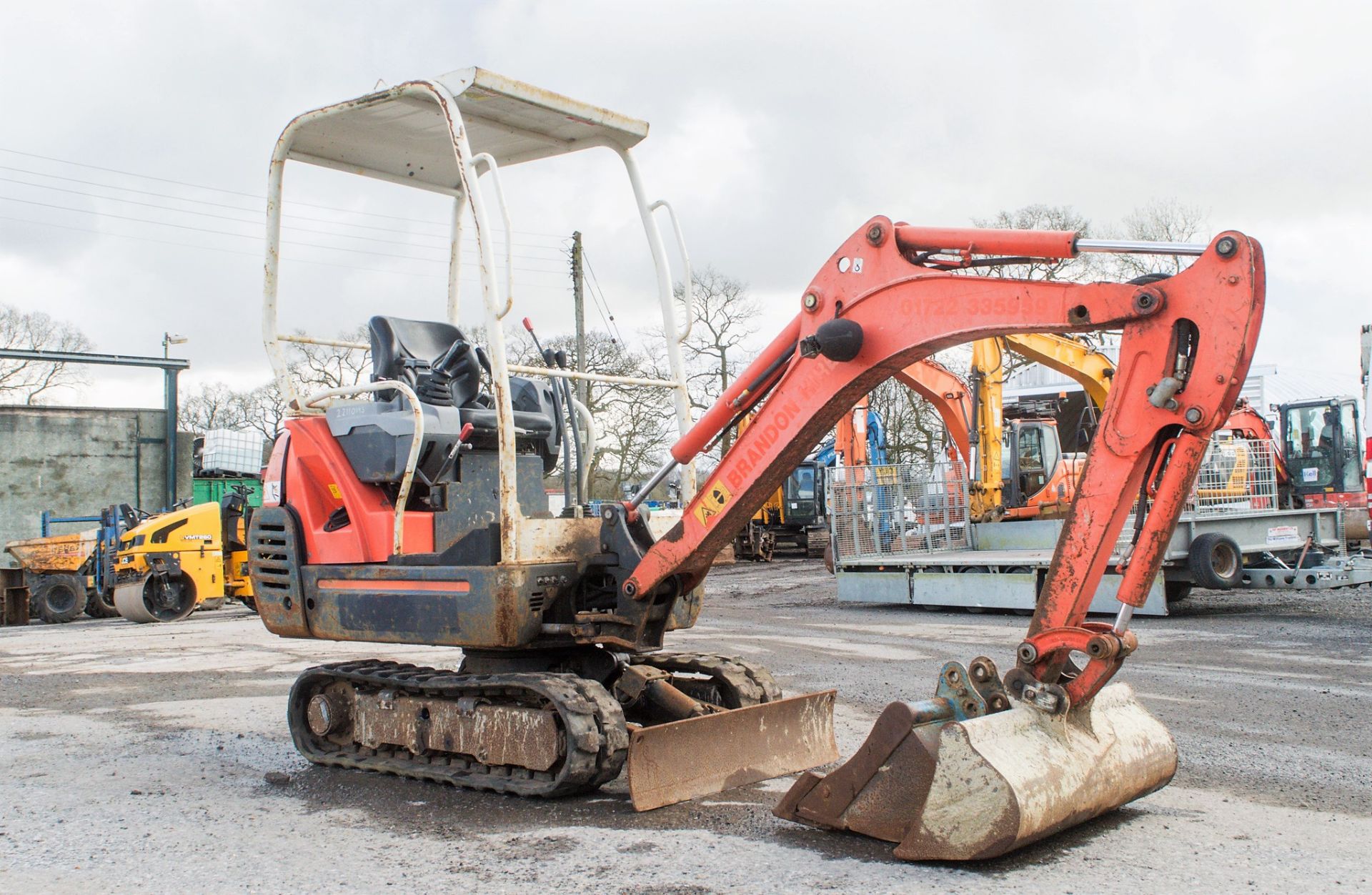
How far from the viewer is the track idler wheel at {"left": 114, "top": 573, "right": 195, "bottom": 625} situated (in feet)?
54.5

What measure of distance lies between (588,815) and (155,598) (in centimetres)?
1368

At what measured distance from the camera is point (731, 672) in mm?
6090

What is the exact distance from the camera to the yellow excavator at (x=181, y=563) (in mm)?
16766

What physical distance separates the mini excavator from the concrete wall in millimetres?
20491

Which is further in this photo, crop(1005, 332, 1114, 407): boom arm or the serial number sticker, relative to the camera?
crop(1005, 332, 1114, 407): boom arm

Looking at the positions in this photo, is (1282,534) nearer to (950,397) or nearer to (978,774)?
(950,397)

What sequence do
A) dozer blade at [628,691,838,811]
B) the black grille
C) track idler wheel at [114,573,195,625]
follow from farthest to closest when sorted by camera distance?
track idler wheel at [114,573,195,625] → the black grille → dozer blade at [628,691,838,811]

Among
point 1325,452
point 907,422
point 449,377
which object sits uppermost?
point 907,422

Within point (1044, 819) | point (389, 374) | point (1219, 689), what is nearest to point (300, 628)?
point (389, 374)

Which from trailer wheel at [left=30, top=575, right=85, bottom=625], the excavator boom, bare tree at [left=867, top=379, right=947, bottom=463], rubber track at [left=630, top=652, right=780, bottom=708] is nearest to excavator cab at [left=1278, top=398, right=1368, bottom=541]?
bare tree at [left=867, top=379, right=947, bottom=463]

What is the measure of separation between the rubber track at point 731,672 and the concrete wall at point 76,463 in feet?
69.4

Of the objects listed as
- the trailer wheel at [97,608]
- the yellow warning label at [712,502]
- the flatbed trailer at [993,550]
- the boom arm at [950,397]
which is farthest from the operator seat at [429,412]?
the trailer wheel at [97,608]

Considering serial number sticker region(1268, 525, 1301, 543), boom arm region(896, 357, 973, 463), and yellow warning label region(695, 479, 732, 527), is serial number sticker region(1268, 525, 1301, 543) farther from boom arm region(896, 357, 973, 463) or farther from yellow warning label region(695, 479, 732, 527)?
yellow warning label region(695, 479, 732, 527)

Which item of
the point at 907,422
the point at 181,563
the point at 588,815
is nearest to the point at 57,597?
the point at 181,563
